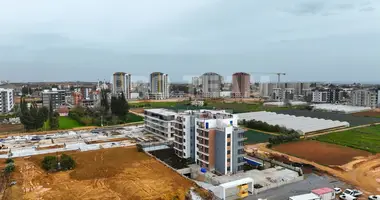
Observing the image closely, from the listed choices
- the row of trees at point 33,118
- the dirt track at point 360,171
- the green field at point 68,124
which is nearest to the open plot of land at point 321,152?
the dirt track at point 360,171

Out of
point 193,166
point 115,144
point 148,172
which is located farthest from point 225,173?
point 115,144

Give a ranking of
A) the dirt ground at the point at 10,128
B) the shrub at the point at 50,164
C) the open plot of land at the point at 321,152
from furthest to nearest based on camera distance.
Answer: the dirt ground at the point at 10,128
the open plot of land at the point at 321,152
the shrub at the point at 50,164

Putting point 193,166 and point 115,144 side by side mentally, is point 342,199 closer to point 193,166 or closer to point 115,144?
point 193,166

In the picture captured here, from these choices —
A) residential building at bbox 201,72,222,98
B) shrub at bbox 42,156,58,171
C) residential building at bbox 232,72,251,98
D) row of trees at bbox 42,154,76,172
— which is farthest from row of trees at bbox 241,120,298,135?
residential building at bbox 232,72,251,98

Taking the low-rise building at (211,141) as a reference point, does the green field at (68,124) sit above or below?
below

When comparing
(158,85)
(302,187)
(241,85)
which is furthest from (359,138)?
(241,85)

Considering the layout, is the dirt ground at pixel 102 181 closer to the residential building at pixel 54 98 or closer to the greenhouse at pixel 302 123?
the greenhouse at pixel 302 123

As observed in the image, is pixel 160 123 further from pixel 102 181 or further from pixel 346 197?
pixel 346 197

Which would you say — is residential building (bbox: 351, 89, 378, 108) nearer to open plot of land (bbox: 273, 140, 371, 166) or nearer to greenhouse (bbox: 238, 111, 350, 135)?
greenhouse (bbox: 238, 111, 350, 135)
